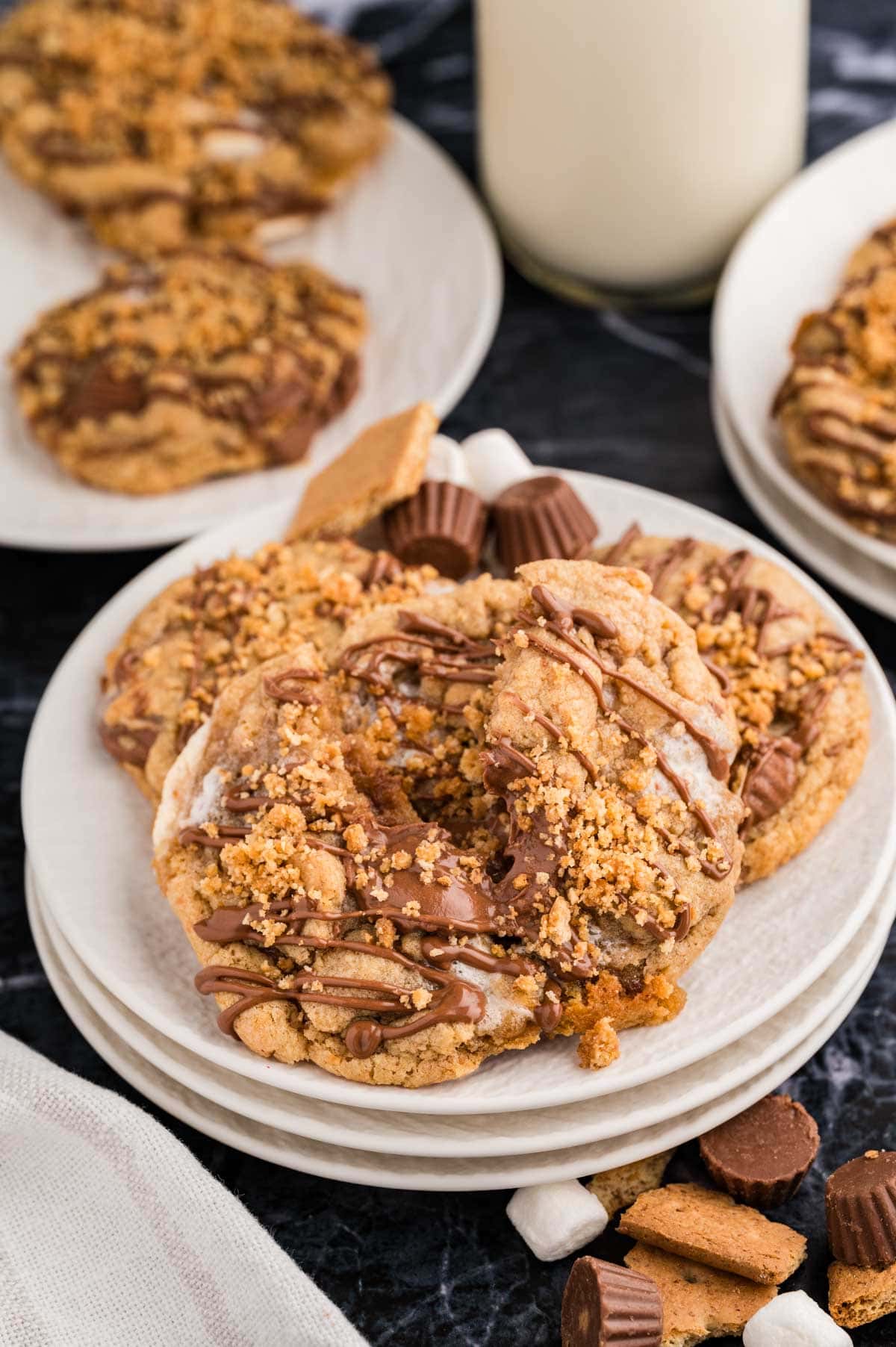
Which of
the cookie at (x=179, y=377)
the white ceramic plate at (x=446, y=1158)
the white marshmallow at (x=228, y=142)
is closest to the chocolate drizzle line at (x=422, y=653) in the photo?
the white ceramic plate at (x=446, y=1158)

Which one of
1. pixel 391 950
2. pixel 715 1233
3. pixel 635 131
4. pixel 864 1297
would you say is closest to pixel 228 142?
pixel 635 131

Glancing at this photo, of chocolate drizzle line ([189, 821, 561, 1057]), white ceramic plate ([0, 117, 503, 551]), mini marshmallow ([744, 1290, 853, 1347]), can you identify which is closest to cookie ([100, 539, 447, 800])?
chocolate drizzle line ([189, 821, 561, 1057])

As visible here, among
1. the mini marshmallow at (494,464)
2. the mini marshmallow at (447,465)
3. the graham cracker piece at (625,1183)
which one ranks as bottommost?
the graham cracker piece at (625,1183)

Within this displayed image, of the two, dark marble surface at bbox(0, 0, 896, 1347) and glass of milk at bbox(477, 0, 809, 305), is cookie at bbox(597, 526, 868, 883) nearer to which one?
dark marble surface at bbox(0, 0, 896, 1347)

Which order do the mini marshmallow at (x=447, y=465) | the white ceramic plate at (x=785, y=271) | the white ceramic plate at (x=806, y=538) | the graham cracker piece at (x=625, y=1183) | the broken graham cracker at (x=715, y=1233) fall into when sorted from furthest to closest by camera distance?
1. the white ceramic plate at (x=785, y=271)
2. the white ceramic plate at (x=806, y=538)
3. the mini marshmallow at (x=447, y=465)
4. the graham cracker piece at (x=625, y=1183)
5. the broken graham cracker at (x=715, y=1233)

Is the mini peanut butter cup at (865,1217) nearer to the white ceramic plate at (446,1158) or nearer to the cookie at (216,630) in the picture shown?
the white ceramic plate at (446,1158)

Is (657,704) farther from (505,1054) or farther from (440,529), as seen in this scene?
(440,529)
